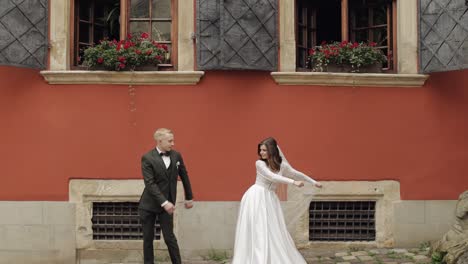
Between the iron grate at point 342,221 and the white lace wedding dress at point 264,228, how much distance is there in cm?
154

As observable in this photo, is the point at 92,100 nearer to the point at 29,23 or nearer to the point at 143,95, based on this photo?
the point at 143,95

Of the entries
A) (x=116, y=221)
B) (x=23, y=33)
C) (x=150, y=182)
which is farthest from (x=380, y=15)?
(x=23, y=33)

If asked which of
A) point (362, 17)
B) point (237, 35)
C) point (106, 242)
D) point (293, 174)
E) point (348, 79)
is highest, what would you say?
point (362, 17)

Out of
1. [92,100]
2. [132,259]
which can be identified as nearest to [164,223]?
[132,259]

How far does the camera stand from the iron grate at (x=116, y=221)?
815 cm

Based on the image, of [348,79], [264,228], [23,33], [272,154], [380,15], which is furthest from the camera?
[380,15]

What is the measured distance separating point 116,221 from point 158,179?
170 cm

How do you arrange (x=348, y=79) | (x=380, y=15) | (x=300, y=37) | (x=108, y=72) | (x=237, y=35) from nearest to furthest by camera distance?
(x=237, y=35), (x=108, y=72), (x=348, y=79), (x=300, y=37), (x=380, y=15)

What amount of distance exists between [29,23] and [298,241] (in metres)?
4.35

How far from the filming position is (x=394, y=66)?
28.0 ft

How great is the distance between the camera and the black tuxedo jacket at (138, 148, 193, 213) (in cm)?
666

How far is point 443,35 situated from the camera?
7953 millimetres

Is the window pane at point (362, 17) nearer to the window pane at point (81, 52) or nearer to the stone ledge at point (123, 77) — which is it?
the stone ledge at point (123, 77)

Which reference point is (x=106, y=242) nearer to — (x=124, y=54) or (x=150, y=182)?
(x=150, y=182)
